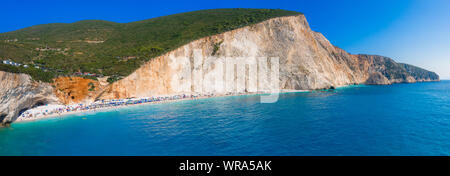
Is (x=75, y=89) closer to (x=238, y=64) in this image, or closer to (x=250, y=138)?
(x=250, y=138)

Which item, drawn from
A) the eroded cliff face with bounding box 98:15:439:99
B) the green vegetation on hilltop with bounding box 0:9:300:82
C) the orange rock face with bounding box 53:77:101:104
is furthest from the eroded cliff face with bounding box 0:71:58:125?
the eroded cliff face with bounding box 98:15:439:99

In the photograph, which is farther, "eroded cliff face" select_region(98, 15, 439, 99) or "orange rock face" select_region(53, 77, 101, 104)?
"eroded cliff face" select_region(98, 15, 439, 99)

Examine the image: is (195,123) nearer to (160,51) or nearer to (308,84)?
(160,51)

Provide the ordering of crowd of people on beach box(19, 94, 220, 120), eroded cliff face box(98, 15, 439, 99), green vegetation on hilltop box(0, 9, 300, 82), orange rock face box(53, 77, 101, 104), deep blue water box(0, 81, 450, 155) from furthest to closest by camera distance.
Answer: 1. eroded cliff face box(98, 15, 439, 99)
2. green vegetation on hilltop box(0, 9, 300, 82)
3. orange rock face box(53, 77, 101, 104)
4. crowd of people on beach box(19, 94, 220, 120)
5. deep blue water box(0, 81, 450, 155)

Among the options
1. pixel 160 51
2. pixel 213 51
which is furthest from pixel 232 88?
pixel 160 51

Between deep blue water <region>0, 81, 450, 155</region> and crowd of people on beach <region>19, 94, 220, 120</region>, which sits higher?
crowd of people on beach <region>19, 94, 220, 120</region>

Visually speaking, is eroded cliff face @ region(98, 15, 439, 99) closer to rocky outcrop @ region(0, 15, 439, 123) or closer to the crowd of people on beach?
rocky outcrop @ region(0, 15, 439, 123)
